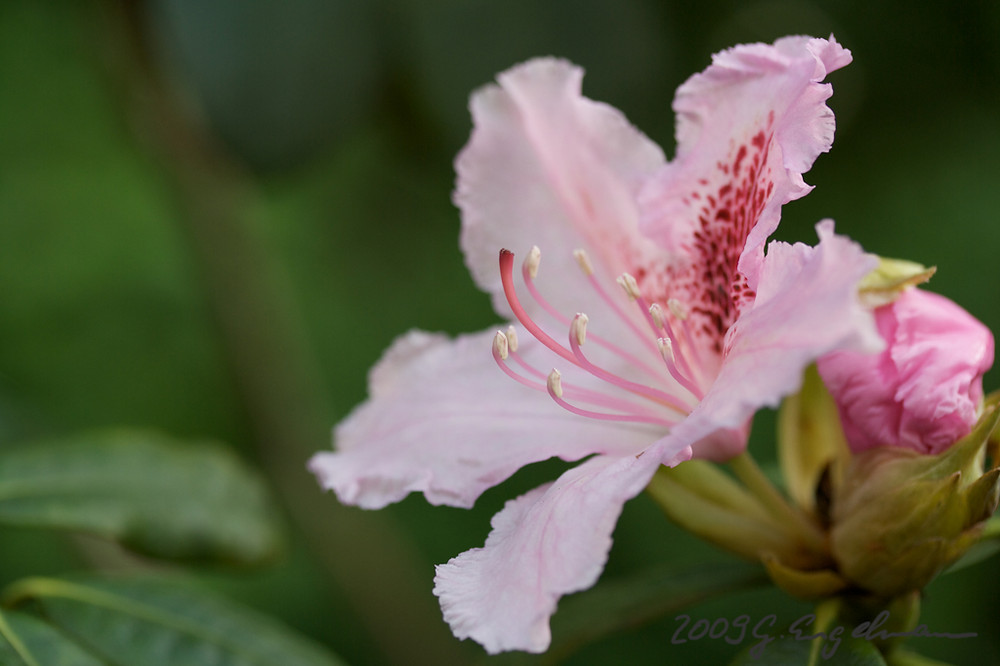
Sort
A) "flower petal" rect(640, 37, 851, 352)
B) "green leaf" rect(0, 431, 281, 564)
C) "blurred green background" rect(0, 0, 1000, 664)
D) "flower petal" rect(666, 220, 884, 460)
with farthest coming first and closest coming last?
1. "blurred green background" rect(0, 0, 1000, 664)
2. "green leaf" rect(0, 431, 281, 564)
3. "flower petal" rect(640, 37, 851, 352)
4. "flower petal" rect(666, 220, 884, 460)

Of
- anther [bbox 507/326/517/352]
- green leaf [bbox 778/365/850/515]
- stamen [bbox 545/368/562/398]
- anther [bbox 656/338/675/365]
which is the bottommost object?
green leaf [bbox 778/365/850/515]

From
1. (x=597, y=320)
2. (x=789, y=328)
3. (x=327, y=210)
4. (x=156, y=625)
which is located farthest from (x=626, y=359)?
(x=327, y=210)

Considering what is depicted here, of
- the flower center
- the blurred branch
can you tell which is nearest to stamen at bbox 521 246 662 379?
the flower center

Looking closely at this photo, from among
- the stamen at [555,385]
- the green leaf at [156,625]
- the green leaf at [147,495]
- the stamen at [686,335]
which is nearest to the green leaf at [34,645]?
the green leaf at [156,625]

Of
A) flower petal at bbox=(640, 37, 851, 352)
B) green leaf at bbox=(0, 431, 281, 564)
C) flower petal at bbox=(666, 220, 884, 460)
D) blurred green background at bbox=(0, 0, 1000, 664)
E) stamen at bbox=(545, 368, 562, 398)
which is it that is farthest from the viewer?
blurred green background at bbox=(0, 0, 1000, 664)

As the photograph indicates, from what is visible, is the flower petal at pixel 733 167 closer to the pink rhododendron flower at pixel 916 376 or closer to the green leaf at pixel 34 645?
the pink rhododendron flower at pixel 916 376

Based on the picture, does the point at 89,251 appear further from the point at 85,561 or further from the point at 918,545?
the point at 918,545

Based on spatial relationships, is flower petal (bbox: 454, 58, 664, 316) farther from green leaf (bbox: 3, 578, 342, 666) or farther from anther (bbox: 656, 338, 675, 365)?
green leaf (bbox: 3, 578, 342, 666)

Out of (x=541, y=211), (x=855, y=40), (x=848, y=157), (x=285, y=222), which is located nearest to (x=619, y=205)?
(x=541, y=211)
